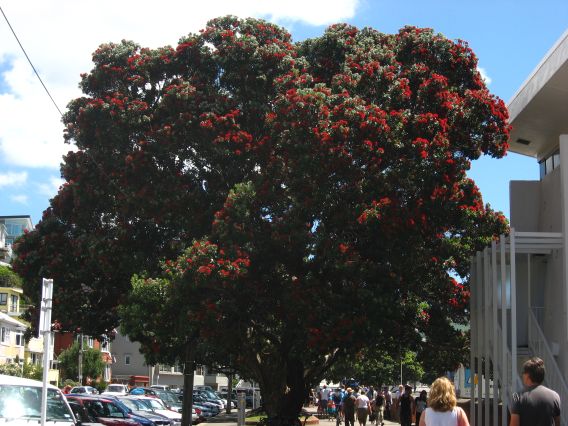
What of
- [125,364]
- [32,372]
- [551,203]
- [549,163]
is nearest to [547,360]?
[551,203]

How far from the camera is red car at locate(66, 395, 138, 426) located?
21266mm

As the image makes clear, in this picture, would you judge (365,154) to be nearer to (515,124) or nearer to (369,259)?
(369,259)

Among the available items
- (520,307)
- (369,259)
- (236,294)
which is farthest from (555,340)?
(236,294)

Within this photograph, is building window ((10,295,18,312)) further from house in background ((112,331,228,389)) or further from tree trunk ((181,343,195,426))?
tree trunk ((181,343,195,426))

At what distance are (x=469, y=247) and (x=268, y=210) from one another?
18.5 feet

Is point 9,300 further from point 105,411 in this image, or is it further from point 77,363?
point 105,411

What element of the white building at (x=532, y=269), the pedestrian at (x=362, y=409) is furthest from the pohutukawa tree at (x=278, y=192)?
the pedestrian at (x=362, y=409)

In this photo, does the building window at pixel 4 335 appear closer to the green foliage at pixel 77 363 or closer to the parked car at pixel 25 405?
the green foliage at pixel 77 363

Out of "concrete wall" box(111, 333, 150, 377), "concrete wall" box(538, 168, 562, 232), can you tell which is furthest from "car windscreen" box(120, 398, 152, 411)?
"concrete wall" box(111, 333, 150, 377)

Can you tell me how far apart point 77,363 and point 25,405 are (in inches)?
2336

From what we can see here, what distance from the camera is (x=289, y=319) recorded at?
1855 centimetres

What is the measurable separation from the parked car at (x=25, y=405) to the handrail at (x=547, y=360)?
8.60 metres

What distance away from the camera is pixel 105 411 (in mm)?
22625

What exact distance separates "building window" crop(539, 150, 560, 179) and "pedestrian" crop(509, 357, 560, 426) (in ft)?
43.5
